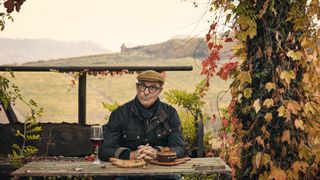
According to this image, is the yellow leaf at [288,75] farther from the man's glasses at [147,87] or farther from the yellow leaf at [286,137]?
the man's glasses at [147,87]

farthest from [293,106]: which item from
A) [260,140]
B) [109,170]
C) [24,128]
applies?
[24,128]

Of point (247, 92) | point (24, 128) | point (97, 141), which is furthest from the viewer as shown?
point (24, 128)

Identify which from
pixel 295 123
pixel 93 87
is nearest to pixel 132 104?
pixel 295 123

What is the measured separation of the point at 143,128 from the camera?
17.2 ft

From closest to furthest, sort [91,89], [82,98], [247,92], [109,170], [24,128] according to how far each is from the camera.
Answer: [109,170]
[247,92]
[24,128]
[82,98]
[91,89]

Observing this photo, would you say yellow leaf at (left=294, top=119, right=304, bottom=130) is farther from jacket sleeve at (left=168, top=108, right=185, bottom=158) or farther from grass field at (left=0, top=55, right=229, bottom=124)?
grass field at (left=0, top=55, right=229, bottom=124)

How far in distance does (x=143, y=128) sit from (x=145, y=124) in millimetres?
49

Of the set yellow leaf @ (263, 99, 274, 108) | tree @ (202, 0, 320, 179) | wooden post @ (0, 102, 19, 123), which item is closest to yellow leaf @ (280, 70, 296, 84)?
tree @ (202, 0, 320, 179)

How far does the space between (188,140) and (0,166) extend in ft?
7.83

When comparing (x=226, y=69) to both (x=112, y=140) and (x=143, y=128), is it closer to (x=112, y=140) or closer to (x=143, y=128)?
(x=143, y=128)

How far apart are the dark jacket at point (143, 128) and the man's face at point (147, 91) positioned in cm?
18

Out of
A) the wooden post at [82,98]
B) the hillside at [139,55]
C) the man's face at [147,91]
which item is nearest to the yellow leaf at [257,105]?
the man's face at [147,91]

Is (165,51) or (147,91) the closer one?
(147,91)

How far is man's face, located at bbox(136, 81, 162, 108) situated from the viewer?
16.5 feet
